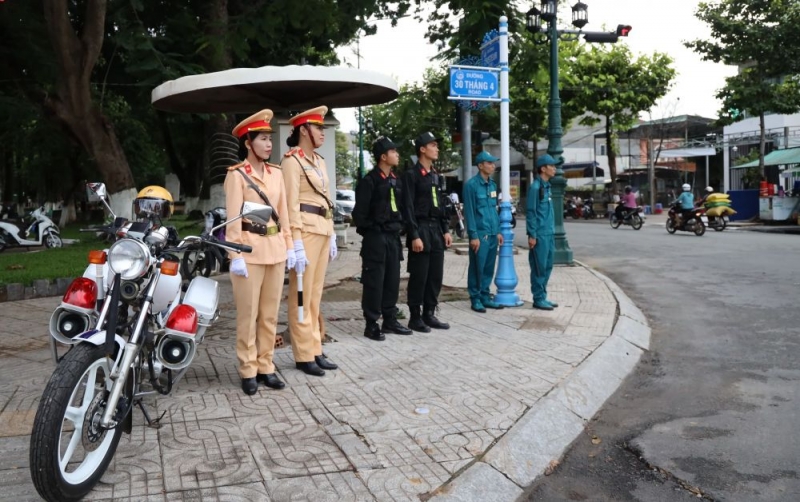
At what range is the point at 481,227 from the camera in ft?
26.4

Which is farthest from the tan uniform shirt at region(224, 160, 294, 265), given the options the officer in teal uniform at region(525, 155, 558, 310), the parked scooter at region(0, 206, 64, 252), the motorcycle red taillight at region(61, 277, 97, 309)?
the parked scooter at region(0, 206, 64, 252)

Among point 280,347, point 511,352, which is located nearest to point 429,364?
point 511,352

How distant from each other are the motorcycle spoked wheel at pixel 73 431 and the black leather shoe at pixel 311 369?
2009 mm

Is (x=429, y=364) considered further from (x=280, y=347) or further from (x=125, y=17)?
(x=125, y=17)

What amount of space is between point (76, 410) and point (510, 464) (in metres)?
2.15

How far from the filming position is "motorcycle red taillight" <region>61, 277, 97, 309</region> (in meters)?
3.97

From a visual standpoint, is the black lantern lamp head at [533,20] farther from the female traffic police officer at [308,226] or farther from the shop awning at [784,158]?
the shop awning at [784,158]

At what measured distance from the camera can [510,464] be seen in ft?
12.6

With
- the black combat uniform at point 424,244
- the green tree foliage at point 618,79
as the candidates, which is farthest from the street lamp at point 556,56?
the green tree foliage at point 618,79

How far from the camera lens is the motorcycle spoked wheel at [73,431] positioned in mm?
2990

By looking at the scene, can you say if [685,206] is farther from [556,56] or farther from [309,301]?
[309,301]

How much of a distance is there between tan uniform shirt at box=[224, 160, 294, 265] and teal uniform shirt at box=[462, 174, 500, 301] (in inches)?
129

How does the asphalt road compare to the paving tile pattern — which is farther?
the asphalt road

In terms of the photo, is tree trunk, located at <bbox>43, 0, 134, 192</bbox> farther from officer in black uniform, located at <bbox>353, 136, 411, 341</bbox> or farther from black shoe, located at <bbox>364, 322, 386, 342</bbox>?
black shoe, located at <bbox>364, 322, 386, 342</bbox>
